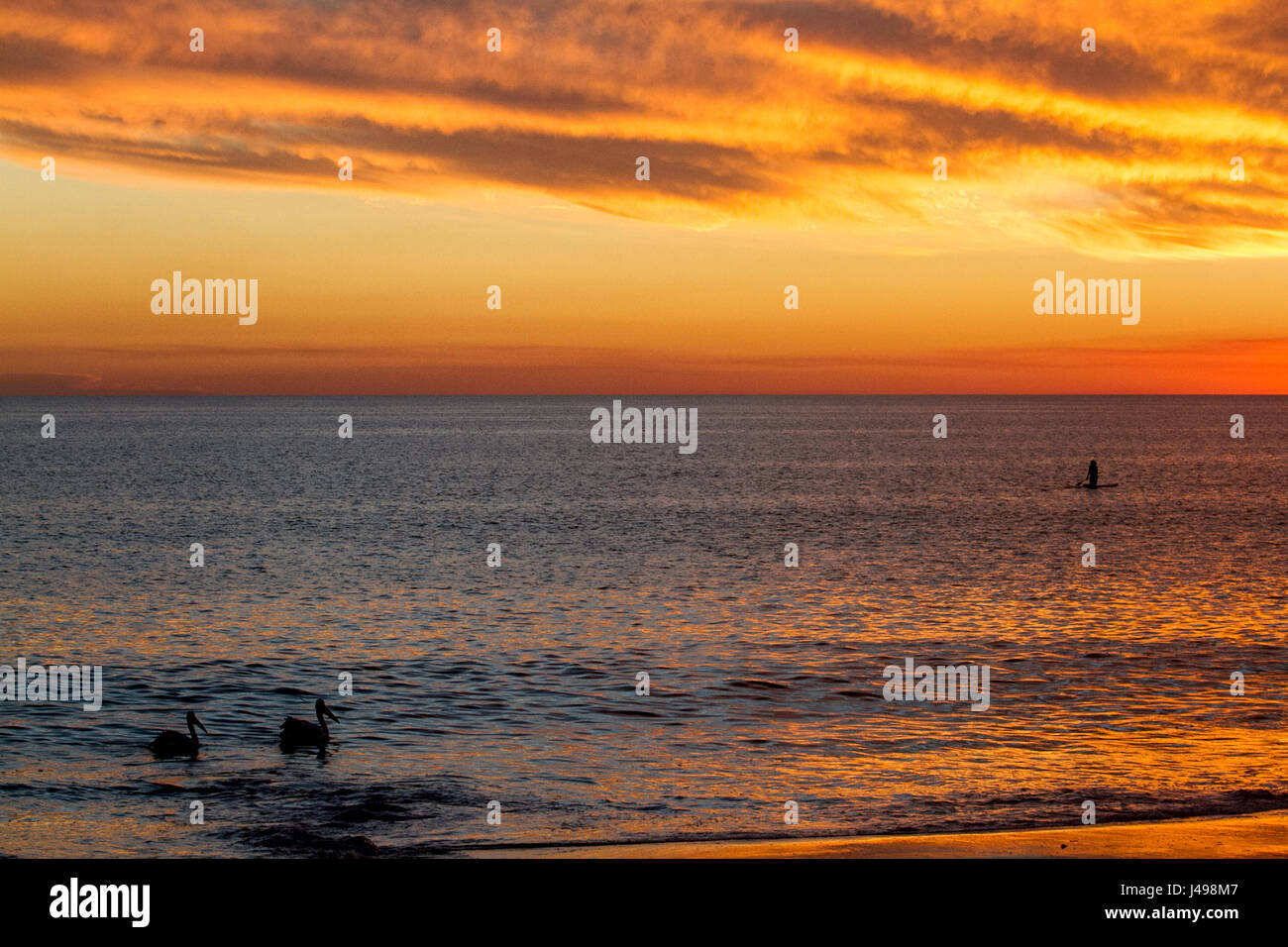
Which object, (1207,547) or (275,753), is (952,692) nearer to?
(275,753)

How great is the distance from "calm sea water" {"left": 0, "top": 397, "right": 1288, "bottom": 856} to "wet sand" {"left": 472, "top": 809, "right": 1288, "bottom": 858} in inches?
32.1

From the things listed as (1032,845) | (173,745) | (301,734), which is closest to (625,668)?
(301,734)

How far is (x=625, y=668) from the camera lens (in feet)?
98.6

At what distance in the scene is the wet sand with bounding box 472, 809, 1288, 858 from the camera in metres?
14.7

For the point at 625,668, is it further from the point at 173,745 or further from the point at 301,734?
the point at 173,745

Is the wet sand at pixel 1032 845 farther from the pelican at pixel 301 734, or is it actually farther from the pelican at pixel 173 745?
the pelican at pixel 173 745

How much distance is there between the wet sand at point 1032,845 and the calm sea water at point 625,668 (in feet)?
2.68

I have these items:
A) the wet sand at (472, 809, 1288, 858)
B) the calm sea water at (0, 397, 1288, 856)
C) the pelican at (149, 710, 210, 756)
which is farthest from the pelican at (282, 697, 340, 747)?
the wet sand at (472, 809, 1288, 858)

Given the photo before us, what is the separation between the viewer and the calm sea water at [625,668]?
18406 mm

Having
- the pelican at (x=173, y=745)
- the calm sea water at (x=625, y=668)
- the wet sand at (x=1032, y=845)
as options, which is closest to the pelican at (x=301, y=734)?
the calm sea water at (x=625, y=668)
